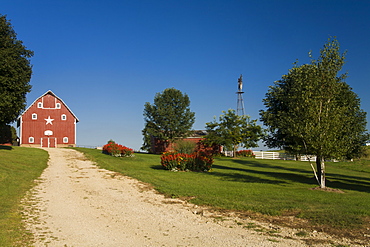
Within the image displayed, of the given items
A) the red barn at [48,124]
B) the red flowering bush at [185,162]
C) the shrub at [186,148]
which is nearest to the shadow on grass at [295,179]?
the red flowering bush at [185,162]

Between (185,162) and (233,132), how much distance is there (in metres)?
29.0

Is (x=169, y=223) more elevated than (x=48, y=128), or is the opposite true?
(x=48, y=128)

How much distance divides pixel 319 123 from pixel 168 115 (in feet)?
121

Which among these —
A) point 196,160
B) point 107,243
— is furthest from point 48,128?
point 107,243

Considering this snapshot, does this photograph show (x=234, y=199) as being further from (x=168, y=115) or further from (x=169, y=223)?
(x=168, y=115)

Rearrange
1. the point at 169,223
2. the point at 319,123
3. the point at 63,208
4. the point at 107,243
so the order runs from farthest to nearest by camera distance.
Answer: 1. the point at 319,123
2. the point at 63,208
3. the point at 169,223
4. the point at 107,243

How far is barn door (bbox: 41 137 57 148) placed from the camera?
5263 centimetres

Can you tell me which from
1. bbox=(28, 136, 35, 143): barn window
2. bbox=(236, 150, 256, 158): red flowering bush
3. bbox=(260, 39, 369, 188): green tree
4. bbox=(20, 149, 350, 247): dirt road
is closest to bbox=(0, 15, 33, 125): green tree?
bbox=(20, 149, 350, 247): dirt road

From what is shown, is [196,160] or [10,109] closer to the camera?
[196,160]

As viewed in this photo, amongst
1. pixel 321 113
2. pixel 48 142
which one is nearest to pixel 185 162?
pixel 321 113

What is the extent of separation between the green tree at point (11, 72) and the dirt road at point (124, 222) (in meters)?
17.6

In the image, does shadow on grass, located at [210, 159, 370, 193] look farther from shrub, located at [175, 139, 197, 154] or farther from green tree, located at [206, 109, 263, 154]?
green tree, located at [206, 109, 263, 154]

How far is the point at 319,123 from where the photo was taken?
16.6 meters

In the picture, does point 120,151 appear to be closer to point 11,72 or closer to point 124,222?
point 11,72
